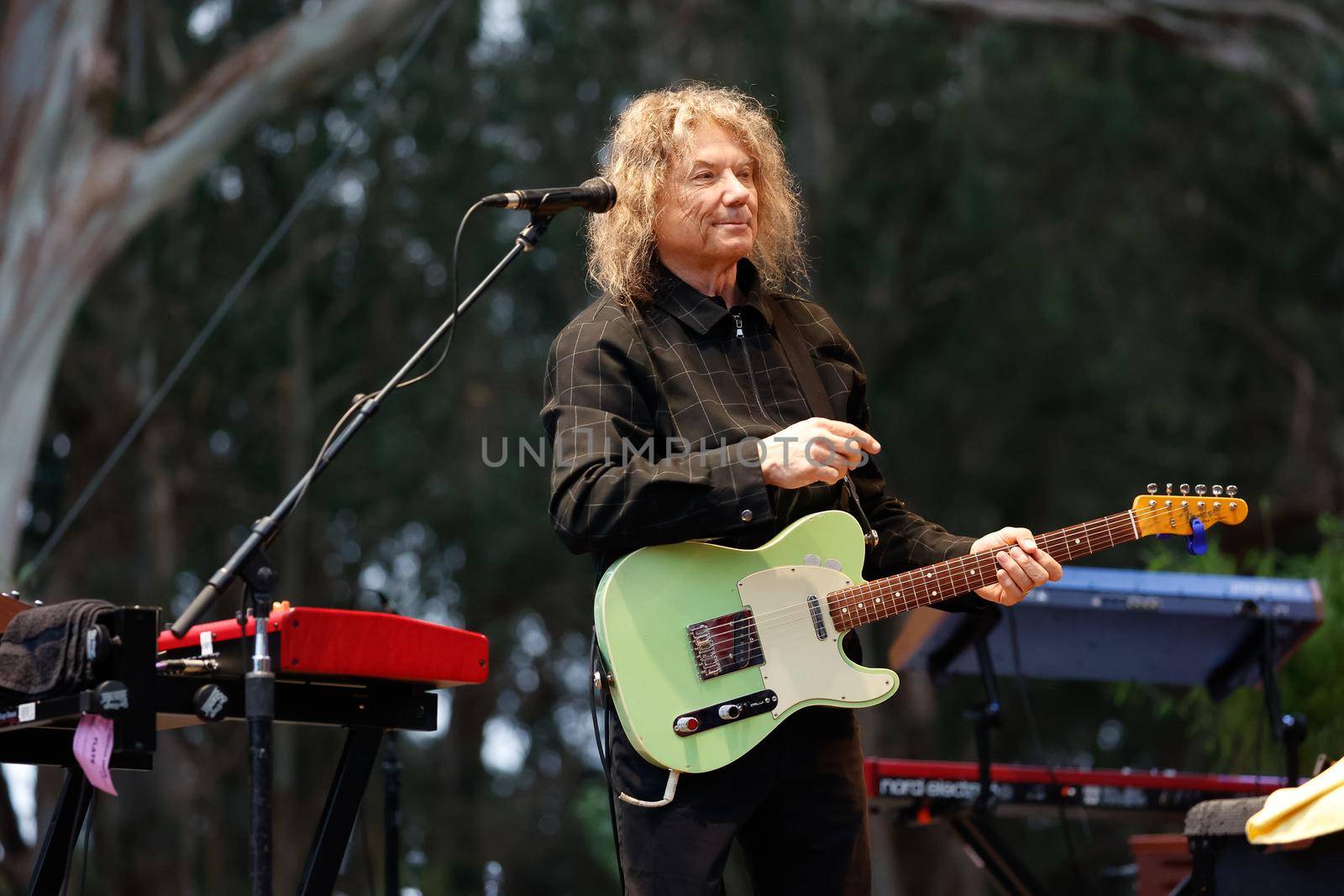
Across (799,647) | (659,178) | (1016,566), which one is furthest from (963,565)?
(659,178)

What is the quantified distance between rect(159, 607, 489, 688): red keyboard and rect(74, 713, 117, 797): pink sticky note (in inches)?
8.1

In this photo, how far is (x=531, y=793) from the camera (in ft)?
57.7

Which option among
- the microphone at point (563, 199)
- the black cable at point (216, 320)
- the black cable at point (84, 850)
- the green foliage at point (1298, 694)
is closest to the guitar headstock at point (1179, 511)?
the microphone at point (563, 199)

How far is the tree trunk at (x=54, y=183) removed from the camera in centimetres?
797

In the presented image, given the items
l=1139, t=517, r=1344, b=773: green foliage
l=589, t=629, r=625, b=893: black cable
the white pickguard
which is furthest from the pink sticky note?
l=1139, t=517, r=1344, b=773: green foliage

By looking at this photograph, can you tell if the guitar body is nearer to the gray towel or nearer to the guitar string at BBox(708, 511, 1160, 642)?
the guitar string at BBox(708, 511, 1160, 642)

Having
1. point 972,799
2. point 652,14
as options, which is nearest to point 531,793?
point 652,14

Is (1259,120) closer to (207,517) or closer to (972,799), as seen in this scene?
(207,517)

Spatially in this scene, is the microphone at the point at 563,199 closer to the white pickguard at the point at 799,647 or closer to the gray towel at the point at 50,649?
the white pickguard at the point at 799,647

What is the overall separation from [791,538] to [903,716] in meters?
11.6

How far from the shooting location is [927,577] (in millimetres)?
2914

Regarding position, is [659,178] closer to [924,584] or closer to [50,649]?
[924,584]

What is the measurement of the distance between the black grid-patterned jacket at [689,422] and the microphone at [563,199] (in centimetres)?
21

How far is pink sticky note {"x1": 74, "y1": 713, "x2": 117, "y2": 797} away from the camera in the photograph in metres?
2.74
